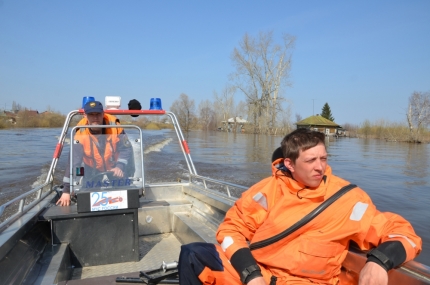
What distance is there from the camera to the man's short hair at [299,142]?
187 centimetres

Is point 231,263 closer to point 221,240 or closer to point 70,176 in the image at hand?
point 221,240

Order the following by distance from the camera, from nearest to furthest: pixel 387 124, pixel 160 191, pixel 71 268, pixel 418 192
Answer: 1. pixel 71 268
2. pixel 160 191
3. pixel 418 192
4. pixel 387 124

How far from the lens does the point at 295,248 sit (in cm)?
175

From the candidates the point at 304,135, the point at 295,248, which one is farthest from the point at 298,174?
the point at 295,248

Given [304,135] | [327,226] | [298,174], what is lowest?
[327,226]

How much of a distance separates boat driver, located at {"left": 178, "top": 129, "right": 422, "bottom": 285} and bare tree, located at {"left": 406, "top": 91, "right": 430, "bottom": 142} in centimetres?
3691

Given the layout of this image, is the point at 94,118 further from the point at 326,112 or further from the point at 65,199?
the point at 326,112

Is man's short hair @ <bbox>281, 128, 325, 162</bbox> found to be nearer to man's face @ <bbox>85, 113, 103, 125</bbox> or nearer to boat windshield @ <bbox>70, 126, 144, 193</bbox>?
boat windshield @ <bbox>70, 126, 144, 193</bbox>

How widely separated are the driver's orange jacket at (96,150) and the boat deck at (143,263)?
2.91 feet

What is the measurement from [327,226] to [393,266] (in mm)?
323

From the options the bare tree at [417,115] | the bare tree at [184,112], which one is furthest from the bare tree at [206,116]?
the bare tree at [417,115]

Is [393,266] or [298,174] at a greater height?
[298,174]

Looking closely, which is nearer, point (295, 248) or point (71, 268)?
point (295, 248)

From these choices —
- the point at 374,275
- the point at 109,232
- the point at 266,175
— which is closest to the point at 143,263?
the point at 109,232
